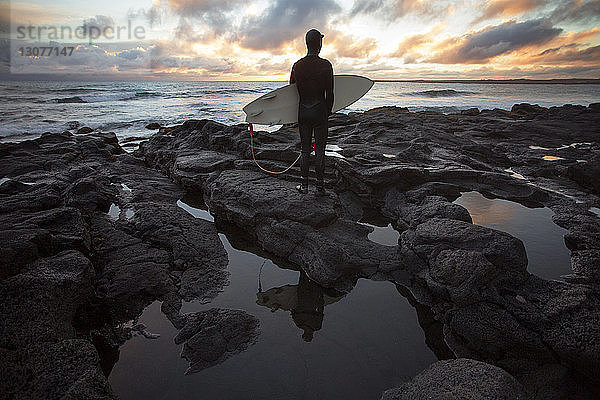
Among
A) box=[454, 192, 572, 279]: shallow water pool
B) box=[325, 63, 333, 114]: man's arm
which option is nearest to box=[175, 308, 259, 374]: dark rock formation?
box=[325, 63, 333, 114]: man's arm

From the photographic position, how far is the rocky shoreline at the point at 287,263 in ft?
8.89

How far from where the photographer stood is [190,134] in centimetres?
1198

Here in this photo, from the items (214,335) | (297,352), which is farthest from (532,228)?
(214,335)

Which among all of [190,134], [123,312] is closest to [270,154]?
[190,134]

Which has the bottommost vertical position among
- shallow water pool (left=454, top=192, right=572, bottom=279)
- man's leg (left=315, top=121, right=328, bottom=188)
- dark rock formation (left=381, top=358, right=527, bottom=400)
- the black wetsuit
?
dark rock formation (left=381, top=358, right=527, bottom=400)

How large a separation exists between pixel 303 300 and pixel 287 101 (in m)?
4.69

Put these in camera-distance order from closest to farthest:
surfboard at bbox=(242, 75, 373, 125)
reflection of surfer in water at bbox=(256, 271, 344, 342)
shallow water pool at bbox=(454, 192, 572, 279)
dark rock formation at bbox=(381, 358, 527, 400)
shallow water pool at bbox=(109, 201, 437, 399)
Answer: dark rock formation at bbox=(381, 358, 527, 400) < shallow water pool at bbox=(109, 201, 437, 399) < reflection of surfer in water at bbox=(256, 271, 344, 342) < shallow water pool at bbox=(454, 192, 572, 279) < surfboard at bbox=(242, 75, 373, 125)

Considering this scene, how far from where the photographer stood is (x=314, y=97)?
210 inches

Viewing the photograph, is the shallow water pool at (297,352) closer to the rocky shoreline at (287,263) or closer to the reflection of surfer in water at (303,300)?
the reflection of surfer in water at (303,300)

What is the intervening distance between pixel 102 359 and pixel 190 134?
9.95m

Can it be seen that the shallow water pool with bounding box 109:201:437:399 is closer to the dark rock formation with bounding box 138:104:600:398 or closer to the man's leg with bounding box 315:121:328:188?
the dark rock formation with bounding box 138:104:600:398

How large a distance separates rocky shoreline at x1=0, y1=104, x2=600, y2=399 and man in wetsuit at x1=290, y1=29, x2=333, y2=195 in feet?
3.32

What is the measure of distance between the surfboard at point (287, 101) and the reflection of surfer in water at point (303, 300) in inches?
156

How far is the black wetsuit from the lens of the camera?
5180 mm
